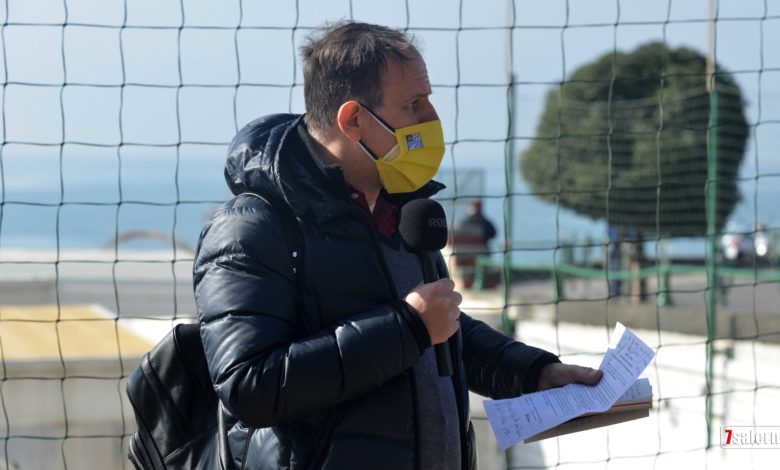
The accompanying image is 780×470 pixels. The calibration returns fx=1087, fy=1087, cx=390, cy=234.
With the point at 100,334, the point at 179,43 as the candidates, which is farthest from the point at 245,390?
the point at 100,334

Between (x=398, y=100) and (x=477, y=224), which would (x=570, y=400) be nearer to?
(x=398, y=100)

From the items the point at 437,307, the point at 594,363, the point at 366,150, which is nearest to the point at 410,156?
the point at 366,150

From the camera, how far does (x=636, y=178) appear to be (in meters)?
12.7

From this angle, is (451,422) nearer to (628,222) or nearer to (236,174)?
(236,174)

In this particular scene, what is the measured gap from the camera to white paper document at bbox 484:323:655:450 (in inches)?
79.1

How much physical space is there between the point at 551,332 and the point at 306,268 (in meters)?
5.99

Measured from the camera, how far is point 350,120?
6.31 feet

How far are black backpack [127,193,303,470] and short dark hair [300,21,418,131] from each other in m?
0.46

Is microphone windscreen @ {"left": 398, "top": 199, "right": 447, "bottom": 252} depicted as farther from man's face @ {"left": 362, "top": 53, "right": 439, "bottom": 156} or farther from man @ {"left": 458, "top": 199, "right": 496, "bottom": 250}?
man @ {"left": 458, "top": 199, "right": 496, "bottom": 250}

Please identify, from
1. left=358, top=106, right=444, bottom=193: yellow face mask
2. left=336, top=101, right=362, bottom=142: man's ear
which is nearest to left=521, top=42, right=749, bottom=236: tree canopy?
left=358, top=106, right=444, bottom=193: yellow face mask

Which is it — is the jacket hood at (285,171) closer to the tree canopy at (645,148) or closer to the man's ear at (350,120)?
the man's ear at (350,120)

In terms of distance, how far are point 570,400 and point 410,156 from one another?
22.2 inches

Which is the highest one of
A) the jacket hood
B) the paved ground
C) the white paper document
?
the jacket hood

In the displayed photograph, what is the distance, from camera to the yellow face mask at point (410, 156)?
6.43 feet
